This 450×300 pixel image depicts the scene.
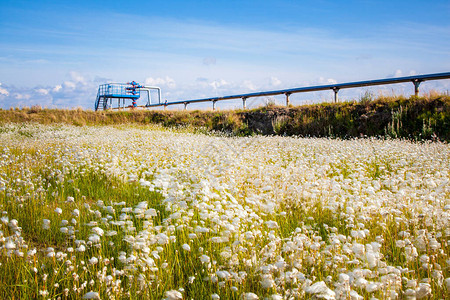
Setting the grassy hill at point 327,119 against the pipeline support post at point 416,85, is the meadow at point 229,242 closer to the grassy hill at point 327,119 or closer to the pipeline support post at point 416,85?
the grassy hill at point 327,119

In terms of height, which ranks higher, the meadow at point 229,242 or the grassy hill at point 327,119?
the grassy hill at point 327,119

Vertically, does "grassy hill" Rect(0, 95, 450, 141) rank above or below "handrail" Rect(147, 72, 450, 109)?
below

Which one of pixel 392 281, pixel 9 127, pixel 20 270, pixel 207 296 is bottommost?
pixel 207 296

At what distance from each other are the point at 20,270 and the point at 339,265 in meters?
2.99

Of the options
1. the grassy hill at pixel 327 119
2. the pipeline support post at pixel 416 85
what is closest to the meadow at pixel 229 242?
the grassy hill at pixel 327 119

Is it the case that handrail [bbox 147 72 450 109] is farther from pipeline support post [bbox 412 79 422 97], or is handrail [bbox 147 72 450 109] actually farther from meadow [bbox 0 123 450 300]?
meadow [bbox 0 123 450 300]

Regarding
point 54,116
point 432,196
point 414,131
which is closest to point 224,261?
point 432,196

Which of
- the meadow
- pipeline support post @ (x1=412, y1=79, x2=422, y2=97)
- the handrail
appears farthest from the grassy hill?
the meadow

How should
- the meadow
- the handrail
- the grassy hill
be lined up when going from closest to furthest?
the meadow → the grassy hill → the handrail

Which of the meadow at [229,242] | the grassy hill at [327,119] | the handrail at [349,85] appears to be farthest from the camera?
the handrail at [349,85]

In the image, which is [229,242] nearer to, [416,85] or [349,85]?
[416,85]

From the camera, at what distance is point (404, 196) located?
13.0 ft

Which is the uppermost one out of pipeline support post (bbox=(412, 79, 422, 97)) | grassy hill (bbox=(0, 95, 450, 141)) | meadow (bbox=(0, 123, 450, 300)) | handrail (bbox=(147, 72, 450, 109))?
handrail (bbox=(147, 72, 450, 109))

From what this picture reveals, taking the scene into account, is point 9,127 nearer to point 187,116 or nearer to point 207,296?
point 187,116
